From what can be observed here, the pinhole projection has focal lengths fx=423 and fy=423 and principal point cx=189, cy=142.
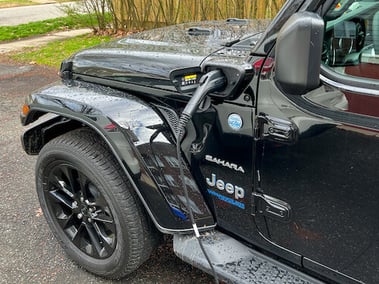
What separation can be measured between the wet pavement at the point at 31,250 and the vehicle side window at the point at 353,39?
1567 mm

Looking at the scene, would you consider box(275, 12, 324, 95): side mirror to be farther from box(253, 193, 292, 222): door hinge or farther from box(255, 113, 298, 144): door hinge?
box(253, 193, 292, 222): door hinge

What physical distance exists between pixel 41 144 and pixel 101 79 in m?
0.72

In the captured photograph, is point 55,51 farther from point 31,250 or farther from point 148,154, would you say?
point 148,154

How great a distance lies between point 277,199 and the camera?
70.7 inches

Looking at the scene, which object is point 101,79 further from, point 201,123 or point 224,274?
point 224,274

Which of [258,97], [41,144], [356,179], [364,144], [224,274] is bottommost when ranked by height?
[224,274]

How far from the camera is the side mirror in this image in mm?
1319

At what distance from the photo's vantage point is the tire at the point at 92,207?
2.23m

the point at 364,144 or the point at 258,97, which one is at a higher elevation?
the point at 258,97

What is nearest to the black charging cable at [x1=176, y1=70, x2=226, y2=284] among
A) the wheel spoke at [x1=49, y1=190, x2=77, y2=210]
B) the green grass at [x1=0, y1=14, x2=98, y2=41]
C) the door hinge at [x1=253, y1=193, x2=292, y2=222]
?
the door hinge at [x1=253, y1=193, x2=292, y2=222]

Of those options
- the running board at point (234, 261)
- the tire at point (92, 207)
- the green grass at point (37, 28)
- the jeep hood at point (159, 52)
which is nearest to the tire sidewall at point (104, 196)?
the tire at point (92, 207)

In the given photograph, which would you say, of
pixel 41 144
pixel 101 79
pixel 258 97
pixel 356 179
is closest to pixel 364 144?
pixel 356 179

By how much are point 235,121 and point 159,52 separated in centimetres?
63

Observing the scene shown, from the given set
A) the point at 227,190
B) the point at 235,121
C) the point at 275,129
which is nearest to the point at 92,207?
the point at 227,190
